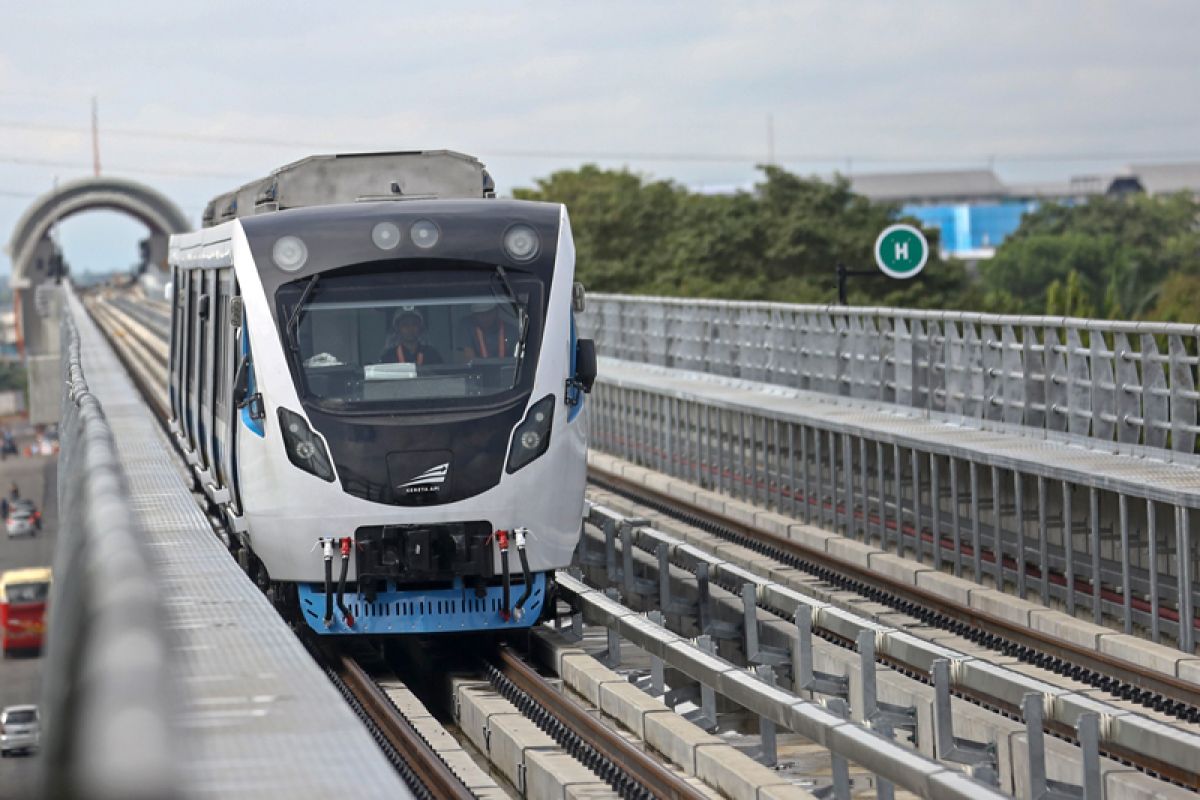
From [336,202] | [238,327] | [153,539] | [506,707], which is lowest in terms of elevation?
[506,707]

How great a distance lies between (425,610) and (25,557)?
5951 centimetres

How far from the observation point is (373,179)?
587 inches

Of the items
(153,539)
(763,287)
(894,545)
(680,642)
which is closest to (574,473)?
(680,642)

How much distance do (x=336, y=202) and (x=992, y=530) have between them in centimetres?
577

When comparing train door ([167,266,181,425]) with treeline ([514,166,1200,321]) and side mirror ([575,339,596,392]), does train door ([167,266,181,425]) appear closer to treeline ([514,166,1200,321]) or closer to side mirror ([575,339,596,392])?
side mirror ([575,339,596,392])

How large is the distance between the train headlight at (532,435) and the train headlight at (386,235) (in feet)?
4.53

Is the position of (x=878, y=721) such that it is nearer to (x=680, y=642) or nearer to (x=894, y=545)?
(x=680, y=642)

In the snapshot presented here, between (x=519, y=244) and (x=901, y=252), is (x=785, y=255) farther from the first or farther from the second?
(x=519, y=244)

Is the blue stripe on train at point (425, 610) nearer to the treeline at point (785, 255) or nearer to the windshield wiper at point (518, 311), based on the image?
the windshield wiper at point (518, 311)

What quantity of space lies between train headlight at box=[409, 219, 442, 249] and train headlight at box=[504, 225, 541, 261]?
43cm

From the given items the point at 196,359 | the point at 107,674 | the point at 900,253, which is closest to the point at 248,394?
the point at 196,359

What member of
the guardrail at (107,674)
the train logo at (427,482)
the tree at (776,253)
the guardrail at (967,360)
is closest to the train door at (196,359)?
the train logo at (427,482)

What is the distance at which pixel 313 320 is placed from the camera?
1242 cm

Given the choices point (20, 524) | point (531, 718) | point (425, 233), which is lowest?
point (20, 524)
